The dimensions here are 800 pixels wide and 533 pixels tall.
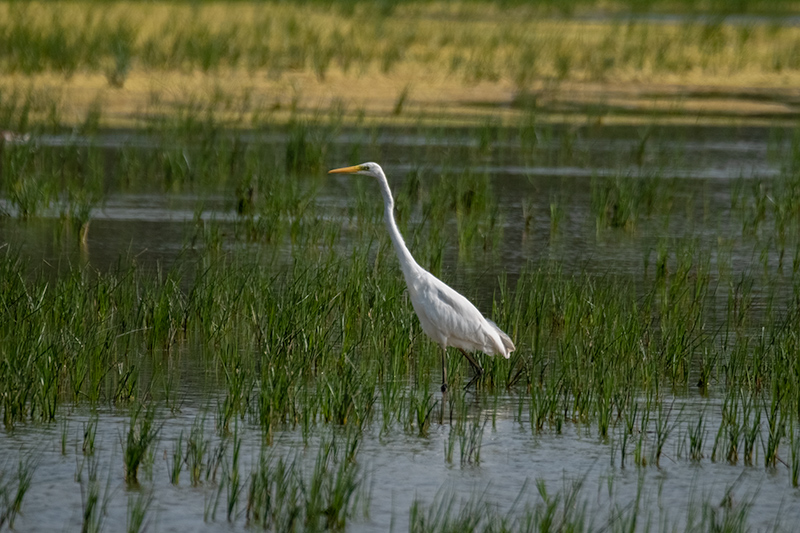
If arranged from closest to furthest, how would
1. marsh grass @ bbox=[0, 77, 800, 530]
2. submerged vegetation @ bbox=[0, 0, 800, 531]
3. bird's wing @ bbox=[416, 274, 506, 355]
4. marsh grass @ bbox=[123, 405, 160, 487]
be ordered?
marsh grass @ bbox=[123, 405, 160, 487], marsh grass @ bbox=[0, 77, 800, 530], submerged vegetation @ bbox=[0, 0, 800, 531], bird's wing @ bbox=[416, 274, 506, 355]

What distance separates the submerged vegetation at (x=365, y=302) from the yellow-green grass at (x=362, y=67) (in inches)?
5.5

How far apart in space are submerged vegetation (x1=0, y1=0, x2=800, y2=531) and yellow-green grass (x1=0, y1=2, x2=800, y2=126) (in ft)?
0.46

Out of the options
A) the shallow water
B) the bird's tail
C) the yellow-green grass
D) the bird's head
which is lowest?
the shallow water

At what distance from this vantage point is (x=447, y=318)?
6773 millimetres

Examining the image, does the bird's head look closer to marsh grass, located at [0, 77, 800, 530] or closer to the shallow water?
marsh grass, located at [0, 77, 800, 530]

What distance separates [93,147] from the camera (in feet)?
43.6

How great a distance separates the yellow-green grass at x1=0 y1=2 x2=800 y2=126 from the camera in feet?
64.1

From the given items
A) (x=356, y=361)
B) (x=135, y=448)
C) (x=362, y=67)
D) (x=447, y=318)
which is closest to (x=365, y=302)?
(x=356, y=361)

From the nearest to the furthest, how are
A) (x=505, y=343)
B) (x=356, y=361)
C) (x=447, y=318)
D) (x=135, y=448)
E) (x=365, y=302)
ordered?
(x=135, y=448) < (x=447, y=318) < (x=505, y=343) < (x=356, y=361) < (x=365, y=302)

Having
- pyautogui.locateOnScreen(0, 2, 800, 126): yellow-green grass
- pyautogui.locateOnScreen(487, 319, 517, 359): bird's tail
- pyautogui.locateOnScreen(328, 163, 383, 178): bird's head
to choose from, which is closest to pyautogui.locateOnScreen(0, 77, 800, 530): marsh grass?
pyautogui.locateOnScreen(487, 319, 517, 359): bird's tail

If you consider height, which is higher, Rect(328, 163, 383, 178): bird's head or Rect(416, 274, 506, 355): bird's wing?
Rect(328, 163, 383, 178): bird's head

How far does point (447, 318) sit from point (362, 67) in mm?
15918

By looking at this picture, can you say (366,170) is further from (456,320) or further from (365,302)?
(456,320)

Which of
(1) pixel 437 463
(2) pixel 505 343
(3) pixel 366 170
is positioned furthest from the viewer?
(3) pixel 366 170
